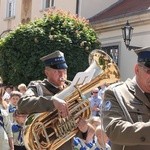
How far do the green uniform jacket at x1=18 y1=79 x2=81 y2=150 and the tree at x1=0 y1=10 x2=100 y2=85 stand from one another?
38.2 ft

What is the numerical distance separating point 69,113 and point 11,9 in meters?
24.7

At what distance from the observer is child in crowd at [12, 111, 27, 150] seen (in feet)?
24.7

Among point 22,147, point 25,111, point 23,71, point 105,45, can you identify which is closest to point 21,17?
point 105,45

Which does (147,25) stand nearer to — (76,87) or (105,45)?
(105,45)

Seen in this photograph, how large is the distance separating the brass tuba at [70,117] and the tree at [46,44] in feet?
39.0

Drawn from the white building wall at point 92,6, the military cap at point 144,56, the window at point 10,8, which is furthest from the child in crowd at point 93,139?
the window at point 10,8

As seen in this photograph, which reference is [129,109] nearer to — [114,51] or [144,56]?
[144,56]

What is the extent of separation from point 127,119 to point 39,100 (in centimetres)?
216

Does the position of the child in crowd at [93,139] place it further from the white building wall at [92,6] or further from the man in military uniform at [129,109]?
the white building wall at [92,6]

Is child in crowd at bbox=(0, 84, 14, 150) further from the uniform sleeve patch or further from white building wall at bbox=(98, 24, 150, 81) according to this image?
white building wall at bbox=(98, 24, 150, 81)

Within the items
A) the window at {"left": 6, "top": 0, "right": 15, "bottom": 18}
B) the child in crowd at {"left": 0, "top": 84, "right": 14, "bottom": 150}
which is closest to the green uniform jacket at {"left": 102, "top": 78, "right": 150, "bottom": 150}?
the child in crowd at {"left": 0, "top": 84, "right": 14, "bottom": 150}

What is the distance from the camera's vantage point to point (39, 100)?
5.28 m

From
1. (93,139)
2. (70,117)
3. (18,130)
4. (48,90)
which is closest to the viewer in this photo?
(70,117)

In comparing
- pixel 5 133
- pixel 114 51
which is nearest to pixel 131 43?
pixel 114 51
